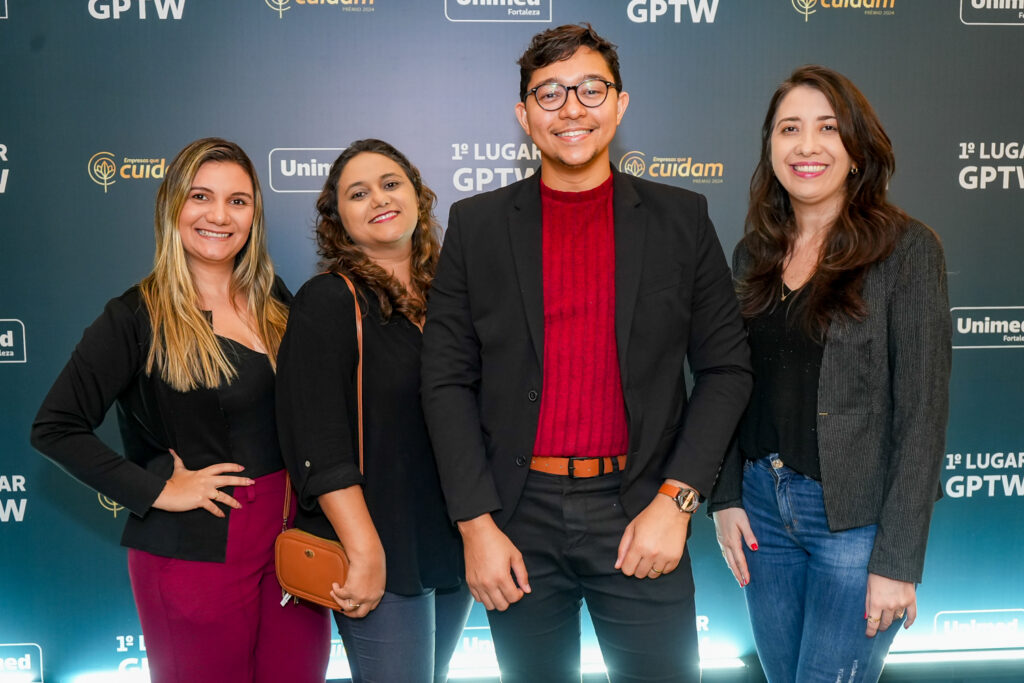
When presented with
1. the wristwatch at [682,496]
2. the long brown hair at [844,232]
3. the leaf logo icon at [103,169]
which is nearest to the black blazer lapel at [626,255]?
the wristwatch at [682,496]

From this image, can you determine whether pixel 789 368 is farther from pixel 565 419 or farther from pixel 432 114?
pixel 432 114

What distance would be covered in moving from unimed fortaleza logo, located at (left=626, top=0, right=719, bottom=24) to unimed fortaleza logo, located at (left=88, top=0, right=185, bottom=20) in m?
1.80

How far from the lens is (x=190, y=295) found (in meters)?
1.98

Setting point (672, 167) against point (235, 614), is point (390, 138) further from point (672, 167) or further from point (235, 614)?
point (235, 614)

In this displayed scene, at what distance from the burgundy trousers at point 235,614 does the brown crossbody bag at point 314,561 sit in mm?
163

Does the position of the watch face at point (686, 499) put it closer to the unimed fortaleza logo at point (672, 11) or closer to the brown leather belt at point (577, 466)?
the brown leather belt at point (577, 466)

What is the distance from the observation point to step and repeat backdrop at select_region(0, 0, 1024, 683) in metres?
2.87

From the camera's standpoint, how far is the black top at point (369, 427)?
5.60ft

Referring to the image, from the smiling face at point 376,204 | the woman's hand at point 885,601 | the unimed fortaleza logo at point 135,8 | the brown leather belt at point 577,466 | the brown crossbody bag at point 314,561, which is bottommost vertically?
the woman's hand at point 885,601

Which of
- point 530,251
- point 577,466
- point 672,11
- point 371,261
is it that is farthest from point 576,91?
point 672,11

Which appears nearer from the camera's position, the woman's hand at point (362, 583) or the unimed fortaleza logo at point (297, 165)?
the woman's hand at point (362, 583)

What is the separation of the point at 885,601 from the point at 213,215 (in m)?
1.94

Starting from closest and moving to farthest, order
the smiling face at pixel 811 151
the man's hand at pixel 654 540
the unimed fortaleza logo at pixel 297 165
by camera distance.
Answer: the man's hand at pixel 654 540
the smiling face at pixel 811 151
the unimed fortaleza logo at pixel 297 165

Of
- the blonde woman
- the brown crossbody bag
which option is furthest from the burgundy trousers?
the brown crossbody bag
